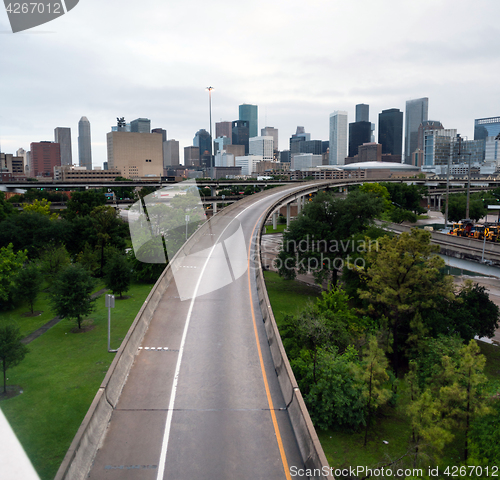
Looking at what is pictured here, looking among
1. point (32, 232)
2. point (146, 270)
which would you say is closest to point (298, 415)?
point (146, 270)

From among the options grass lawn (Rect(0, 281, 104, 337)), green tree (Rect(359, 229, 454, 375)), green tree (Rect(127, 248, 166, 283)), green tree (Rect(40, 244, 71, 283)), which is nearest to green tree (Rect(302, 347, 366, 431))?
green tree (Rect(359, 229, 454, 375))

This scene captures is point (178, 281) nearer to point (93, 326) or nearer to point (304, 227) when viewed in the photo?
point (93, 326)

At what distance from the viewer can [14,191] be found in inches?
5182

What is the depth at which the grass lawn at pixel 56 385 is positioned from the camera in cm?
1762

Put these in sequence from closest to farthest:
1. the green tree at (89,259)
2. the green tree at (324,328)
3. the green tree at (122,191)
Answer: the green tree at (324,328) → the green tree at (89,259) → the green tree at (122,191)

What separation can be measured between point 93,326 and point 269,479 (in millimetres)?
26960

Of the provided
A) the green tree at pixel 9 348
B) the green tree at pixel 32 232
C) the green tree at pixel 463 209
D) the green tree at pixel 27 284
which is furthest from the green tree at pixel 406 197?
the green tree at pixel 9 348

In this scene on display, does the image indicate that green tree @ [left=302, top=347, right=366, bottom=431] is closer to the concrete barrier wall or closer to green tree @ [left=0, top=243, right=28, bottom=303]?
the concrete barrier wall

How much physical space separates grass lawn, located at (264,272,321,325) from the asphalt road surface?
55.8ft

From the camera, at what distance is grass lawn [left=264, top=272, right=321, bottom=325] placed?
3916 cm

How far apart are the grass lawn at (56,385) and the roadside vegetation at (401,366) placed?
439 inches

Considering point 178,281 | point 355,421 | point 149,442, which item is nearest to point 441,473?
point 355,421

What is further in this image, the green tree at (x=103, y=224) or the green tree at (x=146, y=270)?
the green tree at (x=103, y=224)

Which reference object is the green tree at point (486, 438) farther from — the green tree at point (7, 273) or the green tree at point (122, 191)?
the green tree at point (122, 191)
